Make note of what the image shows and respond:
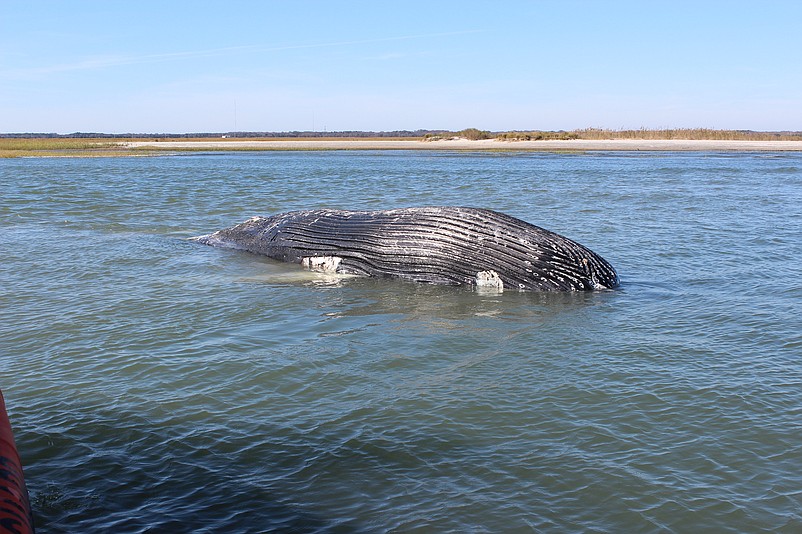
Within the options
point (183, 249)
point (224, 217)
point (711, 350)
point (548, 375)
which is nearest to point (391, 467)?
point (548, 375)

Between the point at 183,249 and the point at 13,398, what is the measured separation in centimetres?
681

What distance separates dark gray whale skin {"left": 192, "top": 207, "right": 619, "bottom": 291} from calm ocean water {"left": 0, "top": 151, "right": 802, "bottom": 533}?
11.3 inches

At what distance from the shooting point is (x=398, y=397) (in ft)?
19.5

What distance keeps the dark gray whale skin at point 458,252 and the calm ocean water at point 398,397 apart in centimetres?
29

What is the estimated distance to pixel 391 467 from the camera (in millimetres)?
4840

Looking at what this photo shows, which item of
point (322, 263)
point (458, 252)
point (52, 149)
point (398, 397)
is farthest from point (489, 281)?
point (52, 149)

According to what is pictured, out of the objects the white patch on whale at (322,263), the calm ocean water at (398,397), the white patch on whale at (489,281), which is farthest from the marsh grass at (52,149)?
the white patch on whale at (489,281)

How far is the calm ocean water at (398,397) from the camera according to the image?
14.4 feet

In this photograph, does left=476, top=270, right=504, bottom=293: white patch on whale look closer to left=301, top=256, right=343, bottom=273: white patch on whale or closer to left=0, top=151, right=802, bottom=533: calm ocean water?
left=0, top=151, right=802, bottom=533: calm ocean water

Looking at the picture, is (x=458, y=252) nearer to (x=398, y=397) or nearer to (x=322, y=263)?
(x=322, y=263)

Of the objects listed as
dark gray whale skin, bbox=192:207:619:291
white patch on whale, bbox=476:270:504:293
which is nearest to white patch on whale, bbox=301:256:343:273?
dark gray whale skin, bbox=192:207:619:291

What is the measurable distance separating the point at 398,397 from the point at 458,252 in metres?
3.72

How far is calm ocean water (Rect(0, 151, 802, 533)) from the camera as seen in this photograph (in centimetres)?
440

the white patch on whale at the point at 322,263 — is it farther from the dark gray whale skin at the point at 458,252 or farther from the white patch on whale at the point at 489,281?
the white patch on whale at the point at 489,281
